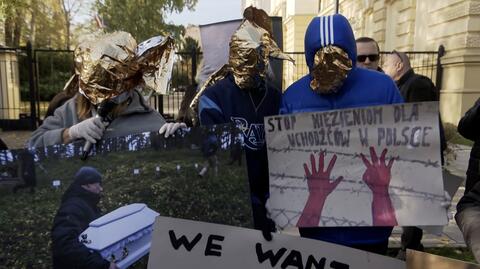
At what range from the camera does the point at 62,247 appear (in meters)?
1.41

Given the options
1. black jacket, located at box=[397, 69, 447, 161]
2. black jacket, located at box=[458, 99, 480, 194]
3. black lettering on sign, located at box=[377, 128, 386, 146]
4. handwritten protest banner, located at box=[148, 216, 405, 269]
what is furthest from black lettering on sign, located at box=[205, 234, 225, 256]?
black jacket, located at box=[397, 69, 447, 161]

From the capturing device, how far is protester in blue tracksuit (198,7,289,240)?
1935 mm

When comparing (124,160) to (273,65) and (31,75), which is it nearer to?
(273,65)

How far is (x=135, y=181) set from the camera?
1496 millimetres

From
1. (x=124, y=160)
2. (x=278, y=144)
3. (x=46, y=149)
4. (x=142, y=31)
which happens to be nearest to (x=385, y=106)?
(x=278, y=144)

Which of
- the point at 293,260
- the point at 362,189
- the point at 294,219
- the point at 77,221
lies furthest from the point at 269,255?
the point at 77,221

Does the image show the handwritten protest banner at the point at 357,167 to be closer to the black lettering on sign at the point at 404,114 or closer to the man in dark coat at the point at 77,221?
the black lettering on sign at the point at 404,114

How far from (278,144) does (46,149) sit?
836 millimetres

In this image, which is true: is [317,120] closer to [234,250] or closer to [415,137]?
[415,137]

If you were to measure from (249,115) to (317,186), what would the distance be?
495 mm

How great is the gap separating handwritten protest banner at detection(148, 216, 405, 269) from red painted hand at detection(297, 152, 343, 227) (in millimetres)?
153

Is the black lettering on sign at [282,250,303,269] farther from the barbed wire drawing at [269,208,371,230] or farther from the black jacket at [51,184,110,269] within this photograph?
the black jacket at [51,184,110,269]

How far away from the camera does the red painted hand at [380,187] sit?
1630 millimetres

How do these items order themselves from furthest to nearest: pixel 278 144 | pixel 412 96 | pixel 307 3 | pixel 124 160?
pixel 307 3 < pixel 412 96 < pixel 278 144 < pixel 124 160
